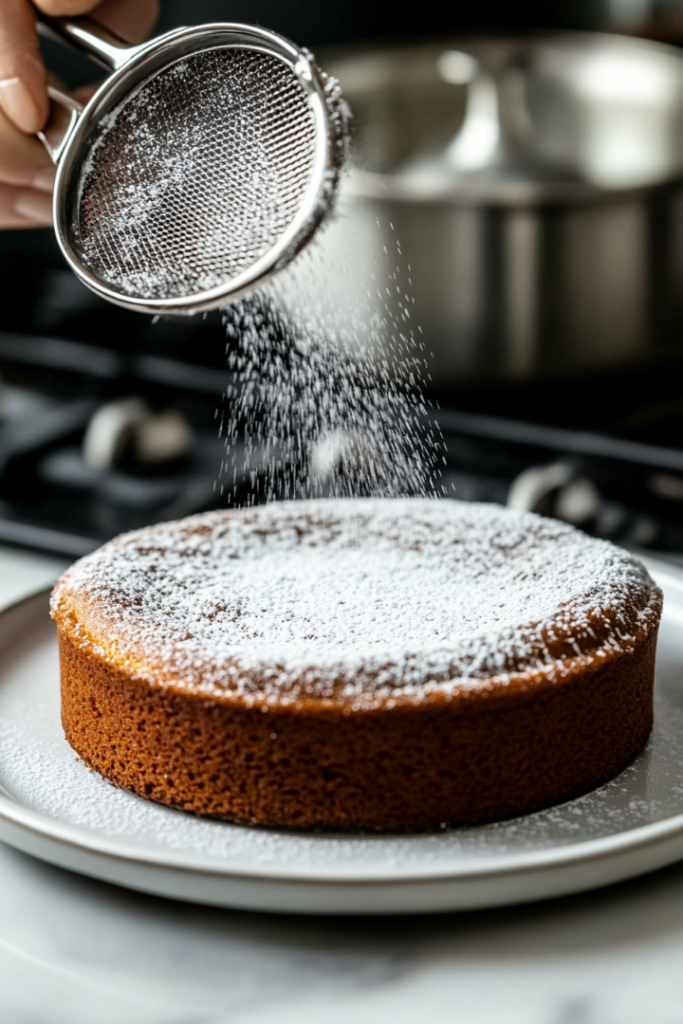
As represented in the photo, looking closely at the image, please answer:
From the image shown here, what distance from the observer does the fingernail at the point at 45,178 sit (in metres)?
0.91

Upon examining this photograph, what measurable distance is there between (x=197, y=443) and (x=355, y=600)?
0.58 meters

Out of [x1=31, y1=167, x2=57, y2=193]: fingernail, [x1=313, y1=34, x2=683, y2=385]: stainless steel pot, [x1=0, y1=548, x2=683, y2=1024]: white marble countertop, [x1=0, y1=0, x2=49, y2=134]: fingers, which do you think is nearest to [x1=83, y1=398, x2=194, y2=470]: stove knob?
[x1=313, y1=34, x2=683, y2=385]: stainless steel pot

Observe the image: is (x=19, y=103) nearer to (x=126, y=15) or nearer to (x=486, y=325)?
(x=126, y=15)

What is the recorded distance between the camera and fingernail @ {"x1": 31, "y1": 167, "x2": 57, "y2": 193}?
91 cm

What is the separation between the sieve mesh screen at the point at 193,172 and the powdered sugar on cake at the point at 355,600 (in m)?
0.18

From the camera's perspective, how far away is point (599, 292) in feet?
3.84

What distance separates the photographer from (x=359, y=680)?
0.65m

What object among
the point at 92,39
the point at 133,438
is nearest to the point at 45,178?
the point at 92,39

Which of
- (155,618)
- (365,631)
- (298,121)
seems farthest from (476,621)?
(298,121)

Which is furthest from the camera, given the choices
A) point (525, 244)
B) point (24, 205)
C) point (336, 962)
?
point (525, 244)

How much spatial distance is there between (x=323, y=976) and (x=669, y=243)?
83cm

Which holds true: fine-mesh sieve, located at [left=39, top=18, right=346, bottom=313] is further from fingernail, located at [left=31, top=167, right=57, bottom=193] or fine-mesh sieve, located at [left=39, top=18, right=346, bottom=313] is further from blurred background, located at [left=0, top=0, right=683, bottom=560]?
blurred background, located at [left=0, top=0, right=683, bottom=560]

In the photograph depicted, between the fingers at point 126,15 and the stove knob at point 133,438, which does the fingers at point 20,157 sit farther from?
the stove knob at point 133,438

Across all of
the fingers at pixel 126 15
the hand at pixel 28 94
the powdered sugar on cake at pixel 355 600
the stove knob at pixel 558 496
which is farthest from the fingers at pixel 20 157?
the stove knob at pixel 558 496
